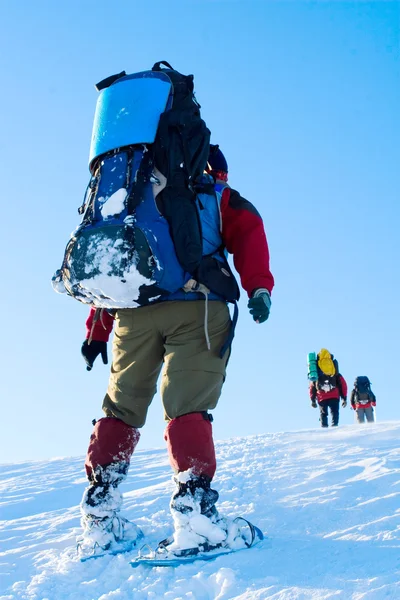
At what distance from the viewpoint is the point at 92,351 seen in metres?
3.36

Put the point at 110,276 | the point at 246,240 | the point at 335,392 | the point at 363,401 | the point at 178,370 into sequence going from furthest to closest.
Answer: the point at 363,401 < the point at 335,392 < the point at 246,240 < the point at 178,370 < the point at 110,276

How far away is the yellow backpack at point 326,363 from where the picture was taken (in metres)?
12.7

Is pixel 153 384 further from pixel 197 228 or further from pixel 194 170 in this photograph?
pixel 194 170

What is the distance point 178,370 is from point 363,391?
12530 mm

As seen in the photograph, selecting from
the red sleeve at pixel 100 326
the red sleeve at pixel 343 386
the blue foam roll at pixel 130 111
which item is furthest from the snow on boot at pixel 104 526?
the red sleeve at pixel 343 386

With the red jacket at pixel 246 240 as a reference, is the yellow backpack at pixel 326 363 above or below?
below

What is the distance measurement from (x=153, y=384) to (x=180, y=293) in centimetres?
55

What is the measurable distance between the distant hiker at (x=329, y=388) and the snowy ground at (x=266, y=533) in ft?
24.9

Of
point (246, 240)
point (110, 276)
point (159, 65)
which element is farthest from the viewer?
point (159, 65)

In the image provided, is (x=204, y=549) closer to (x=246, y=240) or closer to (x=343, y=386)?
(x=246, y=240)

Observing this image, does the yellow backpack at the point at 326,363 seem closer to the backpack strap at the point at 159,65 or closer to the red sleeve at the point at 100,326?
the red sleeve at the point at 100,326

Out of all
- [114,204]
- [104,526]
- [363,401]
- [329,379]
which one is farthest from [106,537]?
[363,401]

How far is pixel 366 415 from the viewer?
14.2 m

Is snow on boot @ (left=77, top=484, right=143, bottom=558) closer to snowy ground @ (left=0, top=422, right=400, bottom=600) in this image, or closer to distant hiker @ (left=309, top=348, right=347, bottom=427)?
snowy ground @ (left=0, top=422, right=400, bottom=600)
